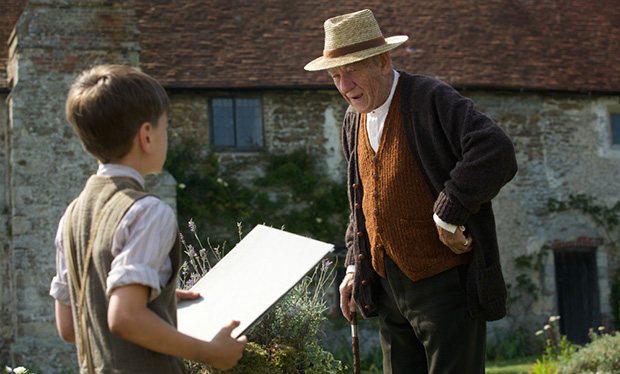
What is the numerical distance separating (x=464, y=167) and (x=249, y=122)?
12.7 m

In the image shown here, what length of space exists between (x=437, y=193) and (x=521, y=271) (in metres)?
13.6

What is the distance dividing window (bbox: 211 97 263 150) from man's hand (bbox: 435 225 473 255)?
12.5 metres

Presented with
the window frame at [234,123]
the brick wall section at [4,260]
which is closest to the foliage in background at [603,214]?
the window frame at [234,123]

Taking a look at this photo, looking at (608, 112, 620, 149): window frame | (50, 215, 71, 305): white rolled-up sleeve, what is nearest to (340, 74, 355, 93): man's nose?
(50, 215, 71, 305): white rolled-up sleeve

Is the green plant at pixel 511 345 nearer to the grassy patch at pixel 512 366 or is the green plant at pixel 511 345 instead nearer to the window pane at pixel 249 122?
the grassy patch at pixel 512 366

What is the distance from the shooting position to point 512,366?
44.9ft

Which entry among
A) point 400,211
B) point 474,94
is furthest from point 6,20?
point 400,211

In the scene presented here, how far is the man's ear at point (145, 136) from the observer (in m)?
2.98

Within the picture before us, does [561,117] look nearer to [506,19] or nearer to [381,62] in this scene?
[506,19]

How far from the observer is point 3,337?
48.8ft

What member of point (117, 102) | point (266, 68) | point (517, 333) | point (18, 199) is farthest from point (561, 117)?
point (117, 102)

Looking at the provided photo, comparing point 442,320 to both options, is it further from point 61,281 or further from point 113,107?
point 113,107

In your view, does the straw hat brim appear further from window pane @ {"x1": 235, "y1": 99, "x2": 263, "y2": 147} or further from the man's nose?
window pane @ {"x1": 235, "y1": 99, "x2": 263, "y2": 147}

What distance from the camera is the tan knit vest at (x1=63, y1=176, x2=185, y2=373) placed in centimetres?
295
